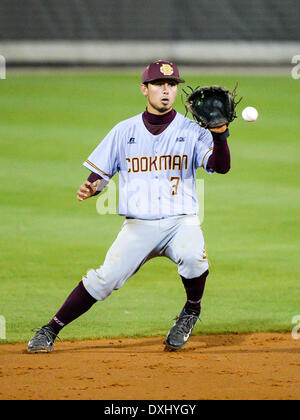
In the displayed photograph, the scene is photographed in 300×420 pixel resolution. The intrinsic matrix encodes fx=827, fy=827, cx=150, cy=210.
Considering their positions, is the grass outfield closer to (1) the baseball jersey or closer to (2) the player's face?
(1) the baseball jersey

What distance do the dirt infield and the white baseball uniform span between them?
0.47m

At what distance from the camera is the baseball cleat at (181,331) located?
5273 millimetres

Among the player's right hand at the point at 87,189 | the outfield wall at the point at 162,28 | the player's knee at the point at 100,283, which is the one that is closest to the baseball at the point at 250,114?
the player's right hand at the point at 87,189

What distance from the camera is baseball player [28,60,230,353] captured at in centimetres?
515

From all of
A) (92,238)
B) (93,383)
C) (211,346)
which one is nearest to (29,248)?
(92,238)

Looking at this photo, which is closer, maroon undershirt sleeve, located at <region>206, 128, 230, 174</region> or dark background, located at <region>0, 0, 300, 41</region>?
maroon undershirt sleeve, located at <region>206, 128, 230, 174</region>

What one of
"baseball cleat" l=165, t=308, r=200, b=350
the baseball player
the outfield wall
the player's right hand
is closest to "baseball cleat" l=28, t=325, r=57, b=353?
the baseball player

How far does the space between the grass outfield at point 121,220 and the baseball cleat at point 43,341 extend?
0.58 meters

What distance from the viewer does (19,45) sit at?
17.3 m

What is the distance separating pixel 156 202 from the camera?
521cm

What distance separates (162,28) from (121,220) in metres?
8.62

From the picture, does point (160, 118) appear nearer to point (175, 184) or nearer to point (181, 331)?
point (175, 184)

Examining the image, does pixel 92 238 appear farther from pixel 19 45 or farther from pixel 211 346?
pixel 19 45
